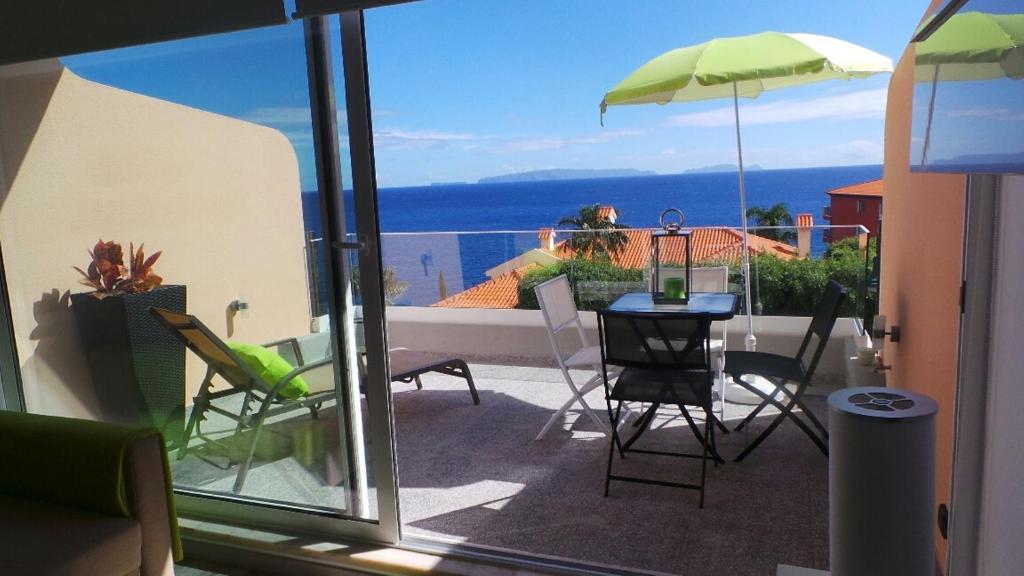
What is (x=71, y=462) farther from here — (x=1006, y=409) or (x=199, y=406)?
(x=1006, y=409)

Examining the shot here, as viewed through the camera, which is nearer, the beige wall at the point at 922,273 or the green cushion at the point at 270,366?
the beige wall at the point at 922,273

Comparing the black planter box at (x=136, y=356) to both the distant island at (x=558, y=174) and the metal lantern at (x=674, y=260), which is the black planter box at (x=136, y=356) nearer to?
the metal lantern at (x=674, y=260)

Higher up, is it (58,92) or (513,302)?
(58,92)

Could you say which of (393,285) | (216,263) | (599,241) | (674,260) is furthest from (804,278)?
(216,263)

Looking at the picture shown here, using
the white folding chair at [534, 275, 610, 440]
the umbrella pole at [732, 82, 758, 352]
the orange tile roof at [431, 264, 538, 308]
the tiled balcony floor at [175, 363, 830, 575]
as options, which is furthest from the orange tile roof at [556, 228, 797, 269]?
the tiled balcony floor at [175, 363, 830, 575]

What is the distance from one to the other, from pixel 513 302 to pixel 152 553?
4.44 m

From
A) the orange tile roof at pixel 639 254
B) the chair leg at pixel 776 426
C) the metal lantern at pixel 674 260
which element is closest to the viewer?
the chair leg at pixel 776 426

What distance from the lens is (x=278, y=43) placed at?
2.72 meters

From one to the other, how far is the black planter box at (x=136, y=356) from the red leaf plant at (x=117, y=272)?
0.11ft

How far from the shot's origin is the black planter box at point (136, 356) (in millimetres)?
3156

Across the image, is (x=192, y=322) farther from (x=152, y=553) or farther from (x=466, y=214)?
(x=466, y=214)

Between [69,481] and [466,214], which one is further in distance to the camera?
[466,214]

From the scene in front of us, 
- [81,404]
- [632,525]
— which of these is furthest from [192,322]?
[632,525]

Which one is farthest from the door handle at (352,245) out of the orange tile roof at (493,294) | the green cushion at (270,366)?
the orange tile roof at (493,294)
